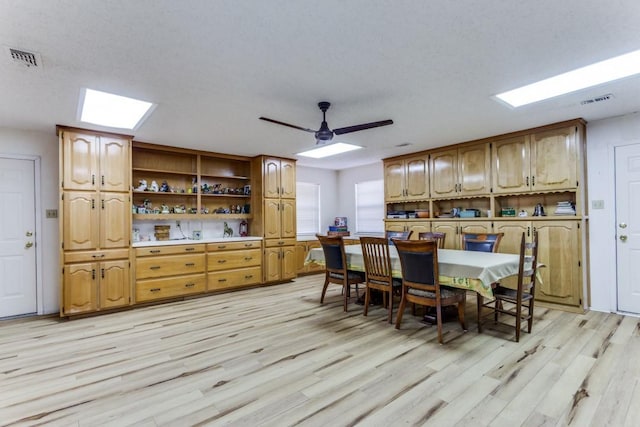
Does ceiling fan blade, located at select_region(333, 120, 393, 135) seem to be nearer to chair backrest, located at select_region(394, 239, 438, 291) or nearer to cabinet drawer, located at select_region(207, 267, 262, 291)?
chair backrest, located at select_region(394, 239, 438, 291)

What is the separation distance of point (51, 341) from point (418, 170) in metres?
5.55

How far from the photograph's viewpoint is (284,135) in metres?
4.54

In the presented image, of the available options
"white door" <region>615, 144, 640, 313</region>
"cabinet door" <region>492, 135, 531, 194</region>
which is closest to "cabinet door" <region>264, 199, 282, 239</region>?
"cabinet door" <region>492, 135, 531, 194</region>

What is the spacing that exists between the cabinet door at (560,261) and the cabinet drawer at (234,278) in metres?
4.27

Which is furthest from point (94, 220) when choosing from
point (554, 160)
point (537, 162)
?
point (554, 160)

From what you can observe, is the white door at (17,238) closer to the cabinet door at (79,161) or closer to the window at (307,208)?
the cabinet door at (79,161)

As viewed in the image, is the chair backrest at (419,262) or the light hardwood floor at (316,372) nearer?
the light hardwood floor at (316,372)

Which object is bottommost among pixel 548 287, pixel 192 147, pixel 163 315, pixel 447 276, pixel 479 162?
pixel 163 315

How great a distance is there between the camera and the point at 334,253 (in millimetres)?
4250

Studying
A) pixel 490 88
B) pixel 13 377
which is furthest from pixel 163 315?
pixel 490 88

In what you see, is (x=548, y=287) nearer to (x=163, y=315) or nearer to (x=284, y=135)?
(x=284, y=135)

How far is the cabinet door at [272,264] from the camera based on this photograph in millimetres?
5812

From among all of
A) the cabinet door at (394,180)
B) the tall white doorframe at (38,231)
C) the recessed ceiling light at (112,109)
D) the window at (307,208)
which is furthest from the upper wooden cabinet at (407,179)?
the tall white doorframe at (38,231)

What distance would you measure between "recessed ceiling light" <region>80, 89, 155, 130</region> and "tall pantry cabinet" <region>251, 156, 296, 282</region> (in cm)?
232
